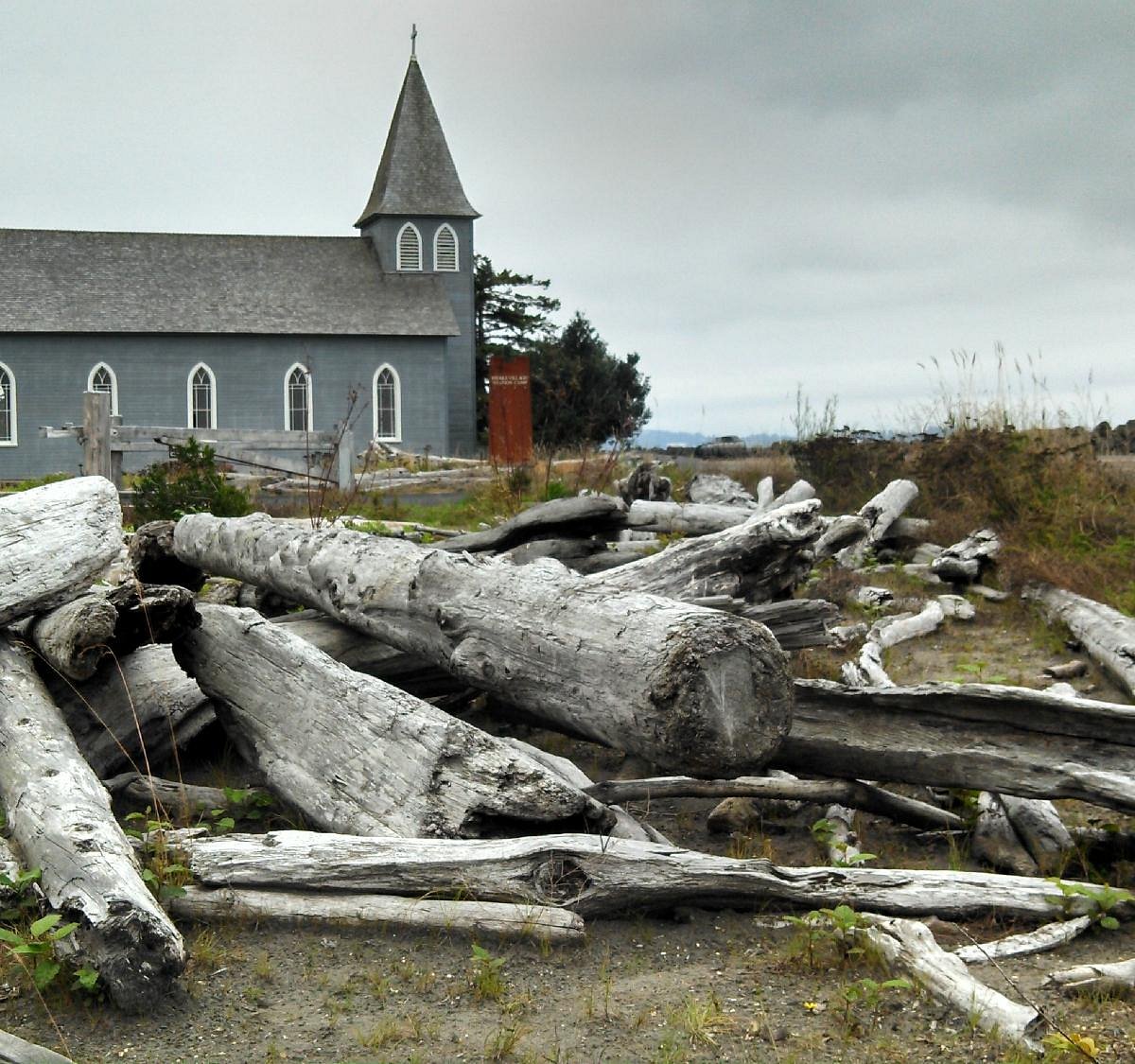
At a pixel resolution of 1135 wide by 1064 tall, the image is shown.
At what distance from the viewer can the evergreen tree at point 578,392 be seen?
41.1 m

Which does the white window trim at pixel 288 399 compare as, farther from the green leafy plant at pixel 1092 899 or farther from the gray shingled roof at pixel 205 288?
the green leafy plant at pixel 1092 899

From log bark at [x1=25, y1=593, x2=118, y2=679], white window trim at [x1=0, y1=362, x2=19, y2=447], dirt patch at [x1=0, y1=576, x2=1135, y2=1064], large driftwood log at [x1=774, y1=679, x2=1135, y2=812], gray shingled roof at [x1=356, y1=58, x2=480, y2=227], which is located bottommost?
dirt patch at [x1=0, y1=576, x2=1135, y2=1064]

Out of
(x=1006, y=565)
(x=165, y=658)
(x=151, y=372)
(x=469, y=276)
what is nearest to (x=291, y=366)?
(x=151, y=372)

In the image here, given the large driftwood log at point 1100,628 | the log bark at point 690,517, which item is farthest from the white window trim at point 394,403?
the large driftwood log at point 1100,628

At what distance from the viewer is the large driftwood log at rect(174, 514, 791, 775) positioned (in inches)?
177

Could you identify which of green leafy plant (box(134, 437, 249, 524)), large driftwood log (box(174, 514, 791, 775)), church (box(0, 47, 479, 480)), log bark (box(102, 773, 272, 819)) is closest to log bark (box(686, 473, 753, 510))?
green leafy plant (box(134, 437, 249, 524))

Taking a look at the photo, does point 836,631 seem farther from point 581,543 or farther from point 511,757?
point 511,757

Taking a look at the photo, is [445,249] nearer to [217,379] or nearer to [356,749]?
[217,379]

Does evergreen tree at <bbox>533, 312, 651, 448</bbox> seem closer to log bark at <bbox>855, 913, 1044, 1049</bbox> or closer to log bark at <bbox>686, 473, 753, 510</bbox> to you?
log bark at <bbox>686, 473, 753, 510</bbox>

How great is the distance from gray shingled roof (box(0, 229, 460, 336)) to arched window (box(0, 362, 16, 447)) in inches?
54.7

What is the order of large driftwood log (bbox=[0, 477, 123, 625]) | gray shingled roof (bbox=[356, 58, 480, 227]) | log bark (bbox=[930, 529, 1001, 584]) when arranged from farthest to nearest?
gray shingled roof (bbox=[356, 58, 480, 227]) → log bark (bbox=[930, 529, 1001, 584]) → large driftwood log (bbox=[0, 477, 123, 625])

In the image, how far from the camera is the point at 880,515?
13.7 meters

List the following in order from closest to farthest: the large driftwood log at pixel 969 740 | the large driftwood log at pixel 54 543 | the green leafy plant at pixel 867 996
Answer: the green leafy plant at pixel 867 996, the large driftwood log at pixel 969 740, the large driftwood log at pixel 54 543

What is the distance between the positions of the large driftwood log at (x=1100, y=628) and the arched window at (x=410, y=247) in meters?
30.8
